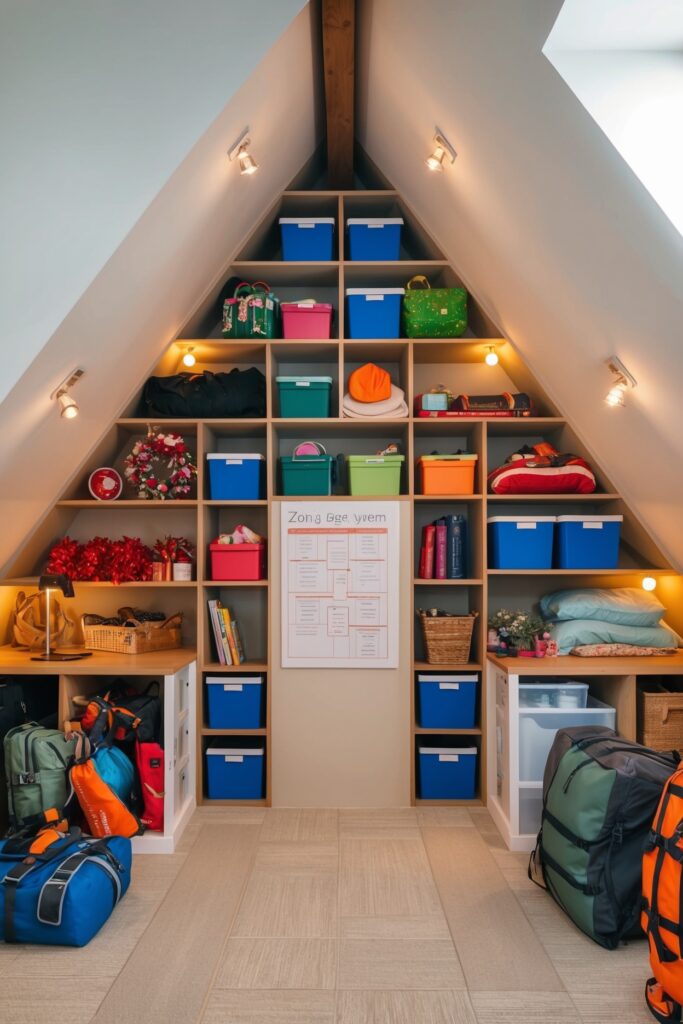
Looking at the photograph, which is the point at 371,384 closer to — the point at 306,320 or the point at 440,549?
the point at 306,320

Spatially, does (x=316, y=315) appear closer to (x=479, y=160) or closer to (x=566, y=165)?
(x=479, y=160)

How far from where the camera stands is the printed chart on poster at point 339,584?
12.8 ft

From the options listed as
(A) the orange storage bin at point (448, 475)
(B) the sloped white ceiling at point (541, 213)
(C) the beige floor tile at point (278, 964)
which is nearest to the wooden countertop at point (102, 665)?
(C) the beige floor tile at point (278, 964)

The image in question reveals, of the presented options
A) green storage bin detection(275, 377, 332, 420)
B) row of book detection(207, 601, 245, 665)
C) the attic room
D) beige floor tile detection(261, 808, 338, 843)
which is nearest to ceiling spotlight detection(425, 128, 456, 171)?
the attic room

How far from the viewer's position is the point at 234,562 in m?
3.97

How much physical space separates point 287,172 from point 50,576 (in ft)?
7.46

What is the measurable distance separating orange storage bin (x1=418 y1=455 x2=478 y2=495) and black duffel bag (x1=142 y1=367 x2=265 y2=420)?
91cm

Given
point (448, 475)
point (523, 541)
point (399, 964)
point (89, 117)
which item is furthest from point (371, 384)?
point (399, 964)

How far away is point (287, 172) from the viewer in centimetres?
403

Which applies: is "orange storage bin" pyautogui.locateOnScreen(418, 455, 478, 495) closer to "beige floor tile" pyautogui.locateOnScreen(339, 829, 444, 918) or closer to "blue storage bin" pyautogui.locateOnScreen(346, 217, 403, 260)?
"blue storage bin" pyautogui.locateOnScreen(346, 217, 403, 260)

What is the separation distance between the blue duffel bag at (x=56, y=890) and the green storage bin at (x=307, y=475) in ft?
6.04

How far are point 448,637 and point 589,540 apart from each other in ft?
2.70

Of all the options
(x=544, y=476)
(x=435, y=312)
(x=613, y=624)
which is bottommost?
(x=613, y=624)

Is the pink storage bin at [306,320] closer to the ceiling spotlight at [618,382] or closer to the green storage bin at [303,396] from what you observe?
the green storage bin at [303,396]
